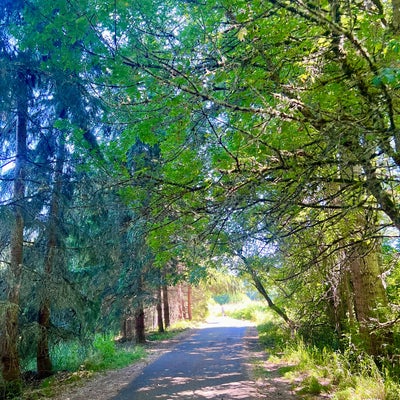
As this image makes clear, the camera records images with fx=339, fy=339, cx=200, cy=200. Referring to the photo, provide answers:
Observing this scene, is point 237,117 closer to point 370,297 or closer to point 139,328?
point 370,297

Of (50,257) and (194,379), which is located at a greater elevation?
(50,257)

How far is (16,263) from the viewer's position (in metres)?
7.61

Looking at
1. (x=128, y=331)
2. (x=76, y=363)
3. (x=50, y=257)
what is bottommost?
(x=128, y=331)

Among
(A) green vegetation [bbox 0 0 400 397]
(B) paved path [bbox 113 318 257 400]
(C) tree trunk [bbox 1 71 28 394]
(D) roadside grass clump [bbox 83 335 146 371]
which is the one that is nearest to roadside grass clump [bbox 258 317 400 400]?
(A) green vegetation [bbox 0 0 400 397]

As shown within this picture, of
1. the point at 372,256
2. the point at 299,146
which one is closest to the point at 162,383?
the point at 372,256

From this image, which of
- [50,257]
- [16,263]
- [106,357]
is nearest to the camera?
[16,263]

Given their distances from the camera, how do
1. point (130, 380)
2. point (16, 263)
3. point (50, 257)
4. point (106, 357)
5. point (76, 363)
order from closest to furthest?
point (16, 263), point (130, 380), point (50, 257), point (76, 363), point (106, 357)

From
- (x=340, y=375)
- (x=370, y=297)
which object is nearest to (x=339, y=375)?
(x=340, y=375)

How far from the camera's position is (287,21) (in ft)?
10.1

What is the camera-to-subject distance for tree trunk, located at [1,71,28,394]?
22.8ft

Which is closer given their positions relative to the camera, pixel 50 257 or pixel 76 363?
pixel 50 257

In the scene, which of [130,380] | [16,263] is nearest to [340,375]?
[130,380]

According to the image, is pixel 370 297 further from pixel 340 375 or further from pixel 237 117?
pixel 237 117

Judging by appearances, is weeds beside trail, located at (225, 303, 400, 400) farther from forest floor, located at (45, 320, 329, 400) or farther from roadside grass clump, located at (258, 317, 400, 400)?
forest floor, located at (45, 320, 329, 400)
